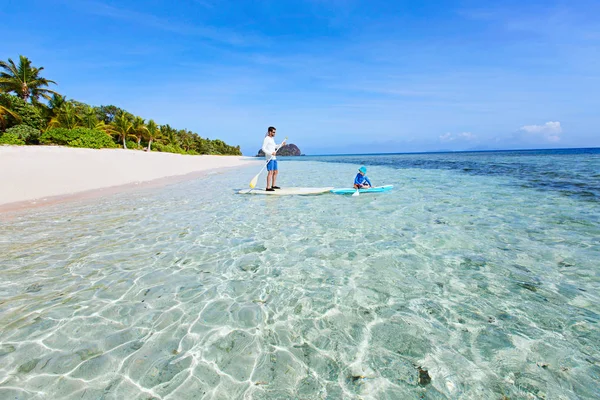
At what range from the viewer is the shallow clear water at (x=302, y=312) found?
114 inches

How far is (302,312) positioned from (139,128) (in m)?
60.8

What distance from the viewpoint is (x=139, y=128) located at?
5362cm

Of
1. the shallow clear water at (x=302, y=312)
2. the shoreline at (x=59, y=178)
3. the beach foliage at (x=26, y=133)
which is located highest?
the beach foliage at (x=26, y=133)

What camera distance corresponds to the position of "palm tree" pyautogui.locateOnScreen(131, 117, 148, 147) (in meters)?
53.6

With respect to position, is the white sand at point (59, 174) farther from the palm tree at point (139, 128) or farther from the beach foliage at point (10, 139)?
the palm tree at point (139, 128)

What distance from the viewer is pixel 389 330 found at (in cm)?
370

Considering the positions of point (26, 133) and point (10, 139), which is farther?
point (26, 133)

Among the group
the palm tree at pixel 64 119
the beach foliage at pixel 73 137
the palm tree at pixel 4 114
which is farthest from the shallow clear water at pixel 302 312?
the palm tree at pixel 64 119

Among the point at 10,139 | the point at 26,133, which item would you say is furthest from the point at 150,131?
the point at 10,139

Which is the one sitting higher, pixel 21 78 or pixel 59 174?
pixel 21 78

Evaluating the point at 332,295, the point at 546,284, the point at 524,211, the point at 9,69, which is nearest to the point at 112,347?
the point at 332,295

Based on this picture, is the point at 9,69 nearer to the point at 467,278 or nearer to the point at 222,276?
the point at 222,276

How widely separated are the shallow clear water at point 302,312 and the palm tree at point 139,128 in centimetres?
5280

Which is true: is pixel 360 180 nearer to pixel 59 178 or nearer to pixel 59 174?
pixel 59 178
